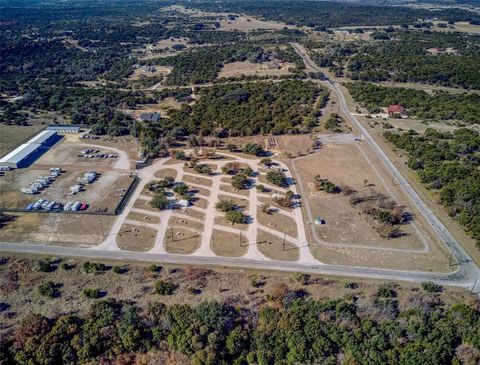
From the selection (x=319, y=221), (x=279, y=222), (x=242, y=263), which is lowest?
(x=242, y=263)

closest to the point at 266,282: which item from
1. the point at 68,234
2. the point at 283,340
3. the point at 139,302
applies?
the point at 283,340

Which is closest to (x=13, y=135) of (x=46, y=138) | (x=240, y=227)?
(x=46, y=138)

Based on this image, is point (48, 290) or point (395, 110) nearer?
point (48, 290)

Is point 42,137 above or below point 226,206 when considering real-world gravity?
above

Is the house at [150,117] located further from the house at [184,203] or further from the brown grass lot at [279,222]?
the brown grass lot at [279,222]

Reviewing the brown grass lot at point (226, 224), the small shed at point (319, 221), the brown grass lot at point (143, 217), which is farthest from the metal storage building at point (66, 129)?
the small shed at point (319, 221)

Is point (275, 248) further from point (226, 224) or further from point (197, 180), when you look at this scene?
point (197, 180)

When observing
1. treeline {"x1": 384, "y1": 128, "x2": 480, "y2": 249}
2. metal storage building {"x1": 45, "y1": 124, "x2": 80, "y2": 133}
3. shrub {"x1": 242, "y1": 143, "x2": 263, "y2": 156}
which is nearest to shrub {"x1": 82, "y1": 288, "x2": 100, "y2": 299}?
shrub {"x1": 242, "y1": 143, "x2": 263, "y2": 156}
